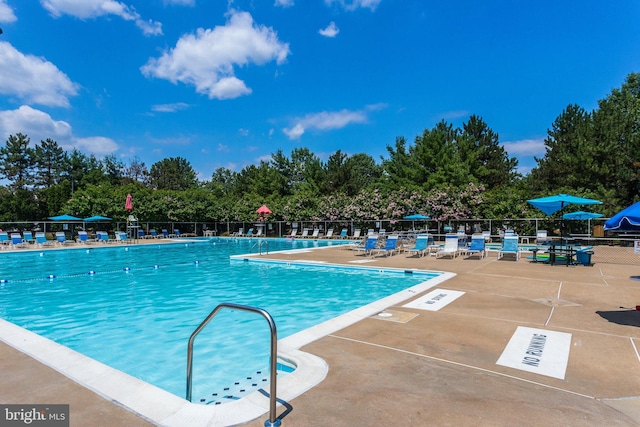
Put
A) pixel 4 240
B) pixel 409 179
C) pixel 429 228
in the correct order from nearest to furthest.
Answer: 1. pixel 4 240
2. pixel 429 228
3. pixel 409 179

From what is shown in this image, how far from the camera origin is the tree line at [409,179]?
21.3m

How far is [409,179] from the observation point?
34.1 m

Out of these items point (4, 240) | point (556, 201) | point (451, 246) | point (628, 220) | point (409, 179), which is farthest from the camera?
point (409, 179)

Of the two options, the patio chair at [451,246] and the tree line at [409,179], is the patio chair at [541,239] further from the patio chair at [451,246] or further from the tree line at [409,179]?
the tree line at [409,179]

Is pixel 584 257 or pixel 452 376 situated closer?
pixel 452 376

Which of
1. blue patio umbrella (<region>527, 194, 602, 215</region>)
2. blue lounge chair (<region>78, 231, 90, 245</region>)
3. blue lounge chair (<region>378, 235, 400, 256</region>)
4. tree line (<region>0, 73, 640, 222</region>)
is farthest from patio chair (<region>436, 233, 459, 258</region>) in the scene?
blue lounge chair (<region>78, 231, 90, 245</region>)

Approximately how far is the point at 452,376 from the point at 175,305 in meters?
6.53

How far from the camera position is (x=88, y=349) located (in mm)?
5758

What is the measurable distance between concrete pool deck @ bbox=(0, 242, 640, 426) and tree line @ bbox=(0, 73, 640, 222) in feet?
56.3

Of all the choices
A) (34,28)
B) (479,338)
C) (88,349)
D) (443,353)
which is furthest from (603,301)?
(34,28)

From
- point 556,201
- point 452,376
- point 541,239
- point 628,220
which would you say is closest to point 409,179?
point 541,239

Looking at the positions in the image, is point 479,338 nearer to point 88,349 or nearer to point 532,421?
point 532,421

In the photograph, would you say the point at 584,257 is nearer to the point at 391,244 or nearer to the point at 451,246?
the point at 451,246

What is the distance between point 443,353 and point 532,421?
A: 1463 millimetres
